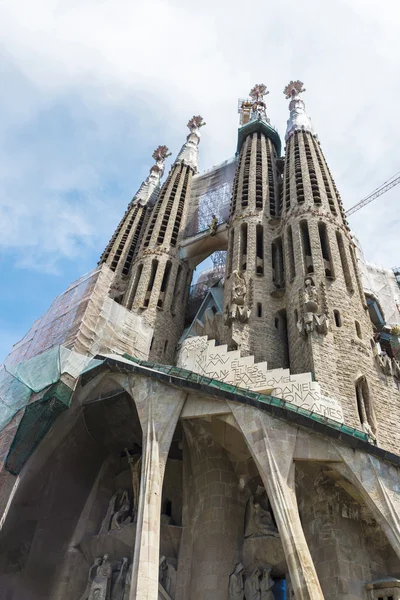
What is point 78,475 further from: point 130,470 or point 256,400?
point 256,400

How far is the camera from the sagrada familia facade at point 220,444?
11.8 meters

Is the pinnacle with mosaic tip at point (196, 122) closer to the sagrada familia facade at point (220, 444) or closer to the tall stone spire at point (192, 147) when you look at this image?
the tall stone spire at point (192, 147)

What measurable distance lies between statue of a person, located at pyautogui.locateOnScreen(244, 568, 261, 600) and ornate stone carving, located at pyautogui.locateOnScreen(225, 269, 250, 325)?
359 inches

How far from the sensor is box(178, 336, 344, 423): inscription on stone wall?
47.0ft

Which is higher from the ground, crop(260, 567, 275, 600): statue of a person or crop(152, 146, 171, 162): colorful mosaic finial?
crop(152, 146, 171, 162): colorful mosaic finial

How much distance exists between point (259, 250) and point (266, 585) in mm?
14816

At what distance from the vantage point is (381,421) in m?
15.3

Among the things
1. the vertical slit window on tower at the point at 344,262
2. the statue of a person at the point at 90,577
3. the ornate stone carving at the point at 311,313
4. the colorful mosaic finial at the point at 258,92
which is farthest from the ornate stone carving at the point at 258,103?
the statue of a person at the point at 90,577

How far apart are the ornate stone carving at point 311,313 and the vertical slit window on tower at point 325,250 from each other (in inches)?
42.7

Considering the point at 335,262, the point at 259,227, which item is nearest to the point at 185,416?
the point at 335,262

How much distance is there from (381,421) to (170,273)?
14.8 metres

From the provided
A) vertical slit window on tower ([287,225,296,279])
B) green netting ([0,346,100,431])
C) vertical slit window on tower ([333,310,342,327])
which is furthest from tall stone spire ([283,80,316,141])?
green netting ([0,346,100,431])

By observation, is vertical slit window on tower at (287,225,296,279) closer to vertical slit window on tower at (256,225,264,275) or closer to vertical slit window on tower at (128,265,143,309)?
vertical slit window on tower at (256,225,264,275)

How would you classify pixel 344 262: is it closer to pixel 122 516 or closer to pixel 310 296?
pixel 310 296
